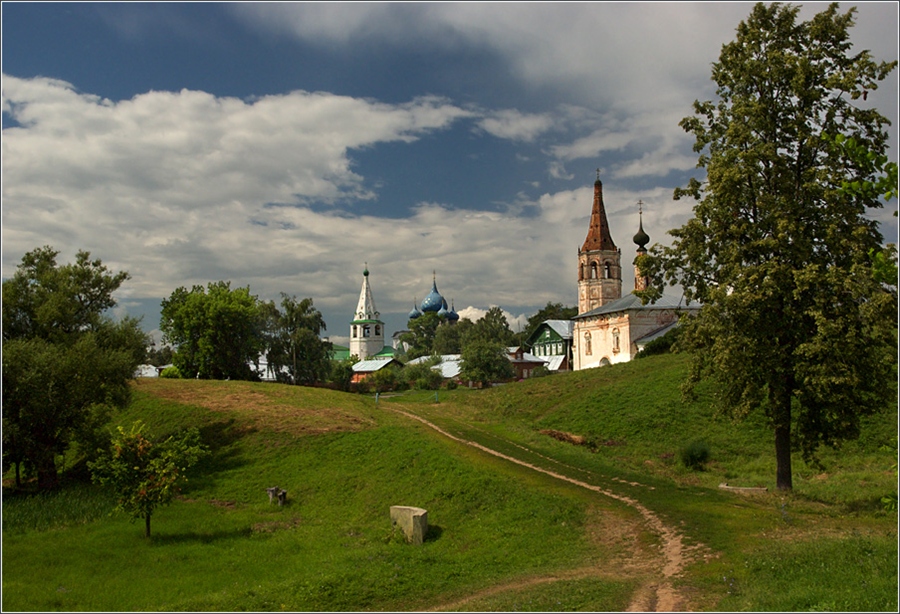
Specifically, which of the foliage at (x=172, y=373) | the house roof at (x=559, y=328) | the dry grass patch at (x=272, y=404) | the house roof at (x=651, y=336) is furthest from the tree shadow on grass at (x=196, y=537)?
the house roof at (x=559, y=328)

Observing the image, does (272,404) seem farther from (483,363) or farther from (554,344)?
(554,344)

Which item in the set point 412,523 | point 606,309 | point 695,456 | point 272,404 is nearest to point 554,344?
point 606,309

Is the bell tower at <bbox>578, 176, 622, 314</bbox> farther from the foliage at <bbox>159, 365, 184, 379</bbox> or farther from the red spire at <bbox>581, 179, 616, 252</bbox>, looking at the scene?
the foliage at <bbox>159, 365, 184, 379</bbox>

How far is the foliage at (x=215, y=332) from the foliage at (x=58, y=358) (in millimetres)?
23208

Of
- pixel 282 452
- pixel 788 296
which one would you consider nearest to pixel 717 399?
pixel 788 296

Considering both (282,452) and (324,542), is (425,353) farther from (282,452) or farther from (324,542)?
(324,542)

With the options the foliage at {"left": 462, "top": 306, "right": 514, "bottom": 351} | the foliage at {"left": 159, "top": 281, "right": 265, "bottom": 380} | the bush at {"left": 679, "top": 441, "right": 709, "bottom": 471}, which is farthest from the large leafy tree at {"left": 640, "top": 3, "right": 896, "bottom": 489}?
the foliage at {"left": 462, "top": 306, "right": 514, "bottom": 351}

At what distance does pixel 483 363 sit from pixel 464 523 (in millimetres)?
45809

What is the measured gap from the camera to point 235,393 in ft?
140

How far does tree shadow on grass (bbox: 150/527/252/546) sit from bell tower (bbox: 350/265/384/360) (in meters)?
100

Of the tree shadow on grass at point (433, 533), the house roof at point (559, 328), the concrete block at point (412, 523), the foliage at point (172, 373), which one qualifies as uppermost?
the house roof at point (559, 328)

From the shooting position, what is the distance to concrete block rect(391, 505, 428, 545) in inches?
773

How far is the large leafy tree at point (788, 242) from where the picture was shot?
61.1 feet

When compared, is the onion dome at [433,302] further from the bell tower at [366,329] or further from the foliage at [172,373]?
the foliage at [172,373]
